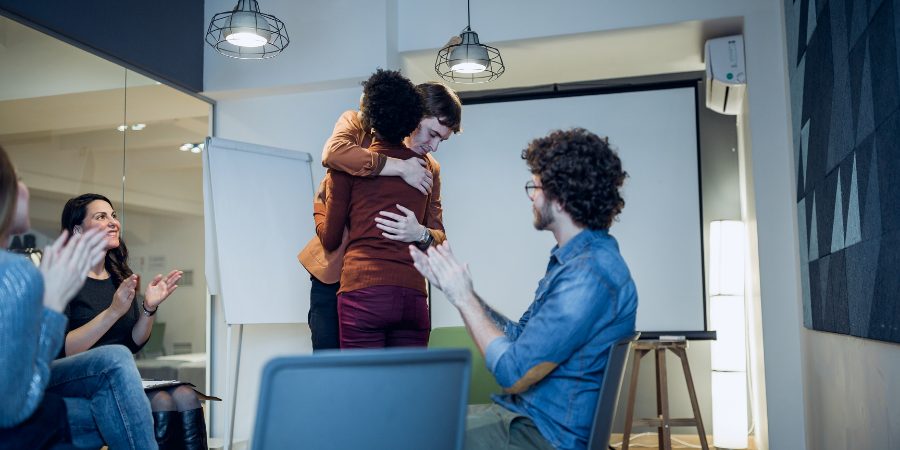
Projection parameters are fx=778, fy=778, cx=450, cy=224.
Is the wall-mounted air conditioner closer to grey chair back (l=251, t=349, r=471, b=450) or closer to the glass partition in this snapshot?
the glass partition

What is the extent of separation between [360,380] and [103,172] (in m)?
3.32

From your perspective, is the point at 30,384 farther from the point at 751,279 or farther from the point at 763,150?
the point at 751,279

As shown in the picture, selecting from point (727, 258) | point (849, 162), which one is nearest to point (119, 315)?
point (849, 162)

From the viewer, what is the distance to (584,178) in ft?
6.00

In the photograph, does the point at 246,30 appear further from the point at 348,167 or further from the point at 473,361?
the point at 473,361

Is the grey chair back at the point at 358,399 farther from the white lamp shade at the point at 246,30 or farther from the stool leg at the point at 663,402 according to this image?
the stool leg at the point at 663,402

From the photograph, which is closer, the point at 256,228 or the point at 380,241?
the point at 380,241

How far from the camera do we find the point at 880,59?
185 cm

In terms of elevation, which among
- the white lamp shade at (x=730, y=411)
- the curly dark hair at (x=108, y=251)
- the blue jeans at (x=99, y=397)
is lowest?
the white lamp shade at (x=730, y=411)

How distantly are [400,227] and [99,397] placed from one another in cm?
92

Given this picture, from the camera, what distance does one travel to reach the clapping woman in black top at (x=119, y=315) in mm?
2578

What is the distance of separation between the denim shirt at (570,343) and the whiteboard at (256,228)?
2.57 m

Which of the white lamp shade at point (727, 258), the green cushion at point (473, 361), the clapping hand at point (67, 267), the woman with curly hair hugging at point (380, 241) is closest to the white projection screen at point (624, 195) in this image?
the white lamp shade at point (727, 258)

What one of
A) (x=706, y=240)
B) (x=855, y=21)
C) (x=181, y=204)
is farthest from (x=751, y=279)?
(x=181, y=204)
